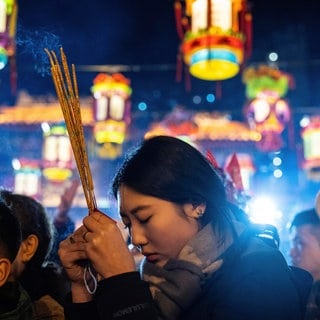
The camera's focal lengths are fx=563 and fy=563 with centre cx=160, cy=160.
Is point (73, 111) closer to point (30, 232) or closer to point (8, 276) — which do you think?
point (8, 276)

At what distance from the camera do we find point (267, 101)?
1692 centimetres

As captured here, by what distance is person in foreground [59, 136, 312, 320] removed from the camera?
1.77m

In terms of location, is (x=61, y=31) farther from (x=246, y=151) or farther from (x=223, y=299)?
(x=246, y=151)

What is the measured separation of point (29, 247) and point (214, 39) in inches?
347

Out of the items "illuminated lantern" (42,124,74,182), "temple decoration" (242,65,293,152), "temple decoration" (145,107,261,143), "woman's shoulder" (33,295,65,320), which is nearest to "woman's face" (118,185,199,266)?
"woman's shoulder" (33,295,65,320)

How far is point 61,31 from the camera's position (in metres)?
3.07

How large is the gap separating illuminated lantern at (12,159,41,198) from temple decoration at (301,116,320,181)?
9.11 m

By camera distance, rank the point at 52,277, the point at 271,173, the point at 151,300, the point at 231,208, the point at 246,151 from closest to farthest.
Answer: the point at 151,300
the point at 231,208
the point at 52,277
the point at 246,151
the point at 271,173

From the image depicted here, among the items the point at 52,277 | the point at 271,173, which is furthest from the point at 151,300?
the point at 271,173

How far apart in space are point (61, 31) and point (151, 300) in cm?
181

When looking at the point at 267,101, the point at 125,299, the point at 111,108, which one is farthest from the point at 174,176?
the point at 111,108

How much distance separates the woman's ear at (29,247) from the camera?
8.19ft

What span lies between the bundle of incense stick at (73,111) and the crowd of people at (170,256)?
0.12 metres

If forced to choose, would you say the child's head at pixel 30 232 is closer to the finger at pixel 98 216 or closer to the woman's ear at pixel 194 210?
the finger at pixel 98 216
